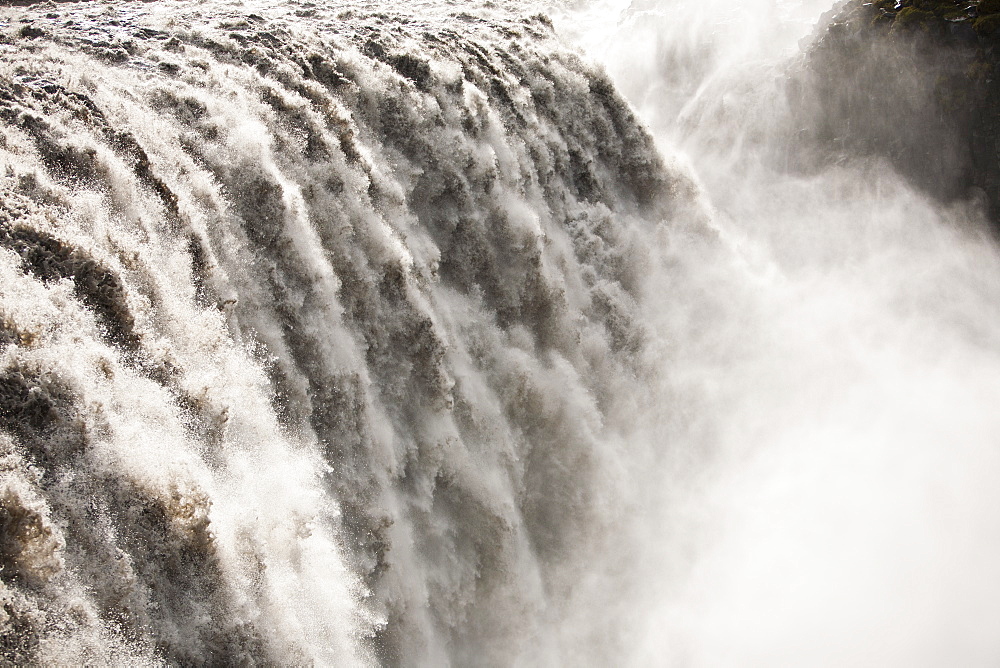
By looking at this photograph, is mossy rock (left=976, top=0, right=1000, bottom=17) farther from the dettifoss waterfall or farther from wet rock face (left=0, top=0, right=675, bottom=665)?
wet rock face (left=0, top=0, right=675, bottom=665)

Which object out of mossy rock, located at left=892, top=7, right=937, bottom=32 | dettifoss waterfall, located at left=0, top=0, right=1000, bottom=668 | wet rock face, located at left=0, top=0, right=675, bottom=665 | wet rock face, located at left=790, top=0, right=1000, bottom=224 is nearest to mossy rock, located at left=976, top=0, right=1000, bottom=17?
wet rock face, located at left=790, top=0, right=1000, bottom=224

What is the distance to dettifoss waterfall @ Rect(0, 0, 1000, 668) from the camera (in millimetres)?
5074

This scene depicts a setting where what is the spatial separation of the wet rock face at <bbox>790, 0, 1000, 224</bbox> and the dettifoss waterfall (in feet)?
1.25

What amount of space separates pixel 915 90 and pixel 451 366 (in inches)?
567

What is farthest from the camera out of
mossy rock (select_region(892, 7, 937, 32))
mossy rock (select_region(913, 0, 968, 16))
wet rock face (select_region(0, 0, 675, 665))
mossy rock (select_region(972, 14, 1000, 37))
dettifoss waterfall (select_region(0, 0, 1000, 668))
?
mossy rock (select_region(892, 7, 937, 32))

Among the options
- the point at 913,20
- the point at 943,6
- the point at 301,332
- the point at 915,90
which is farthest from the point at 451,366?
the point at 943,6

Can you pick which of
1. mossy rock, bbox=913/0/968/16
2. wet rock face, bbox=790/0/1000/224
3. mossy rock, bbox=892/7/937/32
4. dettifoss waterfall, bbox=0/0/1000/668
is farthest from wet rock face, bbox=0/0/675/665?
mossy rock, bbox=913/0/968/16

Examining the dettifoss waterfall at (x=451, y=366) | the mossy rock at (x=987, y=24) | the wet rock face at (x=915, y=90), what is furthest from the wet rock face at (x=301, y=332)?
the mossy rock at (x=987, y=24)

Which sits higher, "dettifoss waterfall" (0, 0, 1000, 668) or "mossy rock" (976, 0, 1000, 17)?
"mossy rock" (976, 0, 1000, 17)

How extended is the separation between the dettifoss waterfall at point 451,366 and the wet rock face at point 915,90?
38 cm

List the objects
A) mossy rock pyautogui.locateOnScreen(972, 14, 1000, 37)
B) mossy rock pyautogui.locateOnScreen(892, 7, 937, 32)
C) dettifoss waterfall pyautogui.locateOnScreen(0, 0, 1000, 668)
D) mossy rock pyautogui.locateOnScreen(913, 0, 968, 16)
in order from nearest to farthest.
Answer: dettifoss waterfall pyautogui.locateOnScreen(0, 0, 1000, 668) < mossy rock pyautogui.locateOnScreen(972, 14, 1000, 37) < mossy rock pyautogui.locateOnScreen(913, 0, 968, 16) < mossy rock pyautogui.locateOnScreen(892, 7, 937, 32)

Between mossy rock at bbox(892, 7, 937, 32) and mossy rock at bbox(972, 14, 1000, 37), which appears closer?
mossy rock at bbox(972, 14, 1000, 37)

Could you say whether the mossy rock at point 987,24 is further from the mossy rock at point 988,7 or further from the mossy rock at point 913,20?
the mossy rock at point 913,20

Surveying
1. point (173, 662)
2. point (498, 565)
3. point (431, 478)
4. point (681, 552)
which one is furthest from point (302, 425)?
point (681, 552)
